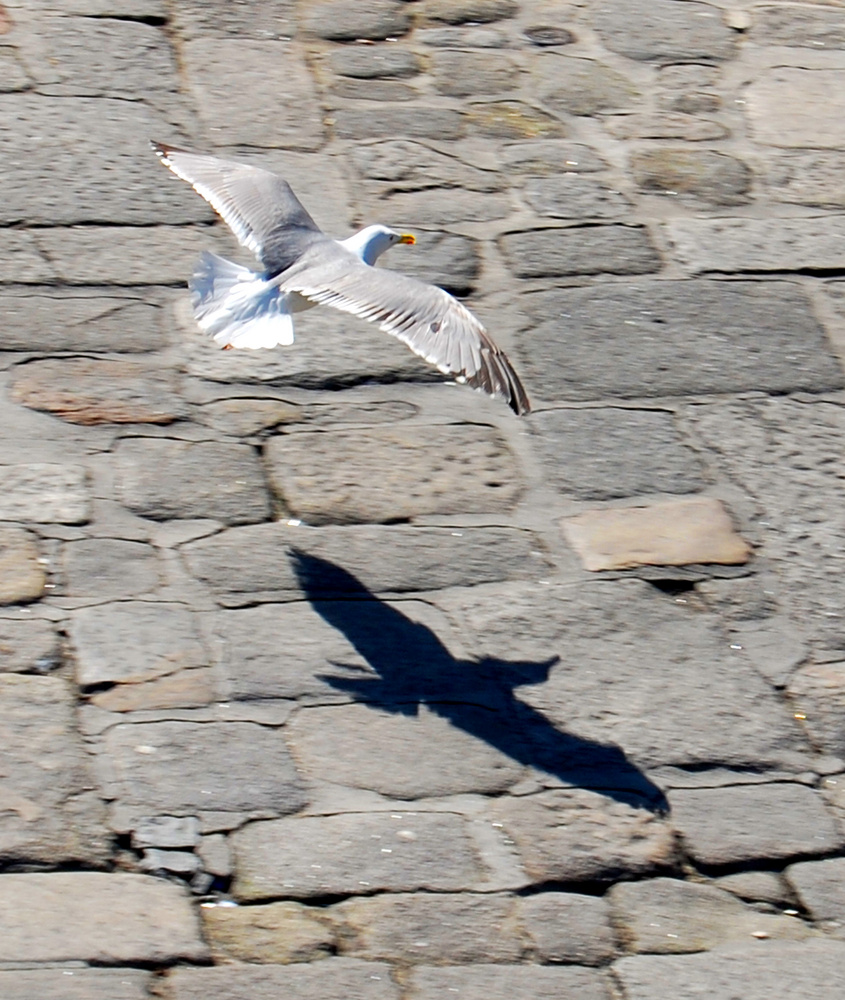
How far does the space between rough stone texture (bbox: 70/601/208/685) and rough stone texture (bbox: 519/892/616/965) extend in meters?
0.77

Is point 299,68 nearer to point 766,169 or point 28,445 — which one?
point 766,169

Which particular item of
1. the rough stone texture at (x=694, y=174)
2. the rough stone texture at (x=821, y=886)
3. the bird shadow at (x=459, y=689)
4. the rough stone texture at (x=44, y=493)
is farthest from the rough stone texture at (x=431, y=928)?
the rough stone texture at (x=694, y=174)

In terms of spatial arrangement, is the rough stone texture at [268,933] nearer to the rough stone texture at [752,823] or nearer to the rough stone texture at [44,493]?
the rough stone texture at [752,823]

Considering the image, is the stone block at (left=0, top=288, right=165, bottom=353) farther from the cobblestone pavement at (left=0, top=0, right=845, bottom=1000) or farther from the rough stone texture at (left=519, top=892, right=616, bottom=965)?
the rough stone texture at (left=519, top=892, right=616, bottom=965)

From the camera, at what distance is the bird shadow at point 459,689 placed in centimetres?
303

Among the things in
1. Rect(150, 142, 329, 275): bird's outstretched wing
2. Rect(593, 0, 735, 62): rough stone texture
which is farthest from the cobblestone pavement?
Rect(150, 142, 329, 275): bird's outstretched wing

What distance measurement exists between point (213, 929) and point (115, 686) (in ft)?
1.91

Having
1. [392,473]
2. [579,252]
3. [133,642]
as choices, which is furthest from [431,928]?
[579,252]

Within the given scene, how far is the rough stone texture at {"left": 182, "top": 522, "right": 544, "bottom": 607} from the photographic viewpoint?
335 cm

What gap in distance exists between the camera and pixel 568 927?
2709mm

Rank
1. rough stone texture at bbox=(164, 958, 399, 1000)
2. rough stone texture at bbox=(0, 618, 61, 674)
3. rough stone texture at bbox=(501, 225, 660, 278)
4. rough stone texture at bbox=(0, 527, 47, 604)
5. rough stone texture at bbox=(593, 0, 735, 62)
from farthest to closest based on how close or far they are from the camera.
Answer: rough stone texture at bbox=(593, 0, 735, 62)
rough stone texture at bbox=(501, 225, 660, 278)
rough stone texture at bbox=(0, 527, 47, 604)
rough stone texture at bbox=(0, 618, 61, 674)
rough stone texture at bbox=(164, 958, 399, 1000)

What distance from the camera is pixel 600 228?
4.58m

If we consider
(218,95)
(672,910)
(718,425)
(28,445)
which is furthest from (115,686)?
(218,95)

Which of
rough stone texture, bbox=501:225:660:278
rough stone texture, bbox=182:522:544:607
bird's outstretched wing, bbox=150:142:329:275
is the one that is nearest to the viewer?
rough stone texture, bbox=182:522:544:607
